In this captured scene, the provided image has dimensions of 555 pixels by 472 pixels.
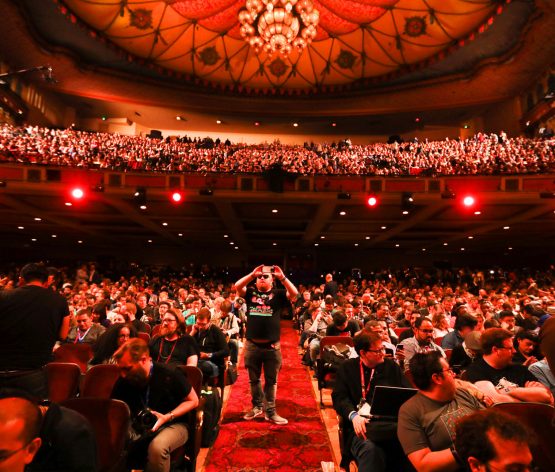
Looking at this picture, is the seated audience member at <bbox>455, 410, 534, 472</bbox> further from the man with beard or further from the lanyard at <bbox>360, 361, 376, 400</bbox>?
the man with beard

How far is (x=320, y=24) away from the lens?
17984 millimetres

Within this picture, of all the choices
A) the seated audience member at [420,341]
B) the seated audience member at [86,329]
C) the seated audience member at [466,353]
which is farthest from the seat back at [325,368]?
the seated audience member at [86,329]

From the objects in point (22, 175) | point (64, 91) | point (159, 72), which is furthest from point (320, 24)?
point (22, 175)

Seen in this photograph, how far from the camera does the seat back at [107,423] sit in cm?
231

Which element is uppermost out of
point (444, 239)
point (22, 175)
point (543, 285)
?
point (22, 175)

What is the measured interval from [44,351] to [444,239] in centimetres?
1706

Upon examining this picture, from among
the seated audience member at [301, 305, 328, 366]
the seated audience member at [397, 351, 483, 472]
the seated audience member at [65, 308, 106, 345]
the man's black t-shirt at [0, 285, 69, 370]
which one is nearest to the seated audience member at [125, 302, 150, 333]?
the seated audience member at [65, 308, 106, 345]

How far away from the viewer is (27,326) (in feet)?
9.32

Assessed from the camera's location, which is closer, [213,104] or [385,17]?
[385,17]

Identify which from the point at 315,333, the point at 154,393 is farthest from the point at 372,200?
the point at 154,393

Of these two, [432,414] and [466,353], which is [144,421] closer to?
[432,414]

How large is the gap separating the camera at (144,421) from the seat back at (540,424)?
2068 mm

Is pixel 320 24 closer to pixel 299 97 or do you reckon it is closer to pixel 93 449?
pixel 299 97

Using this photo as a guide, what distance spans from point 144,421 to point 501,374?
8.14 ft
